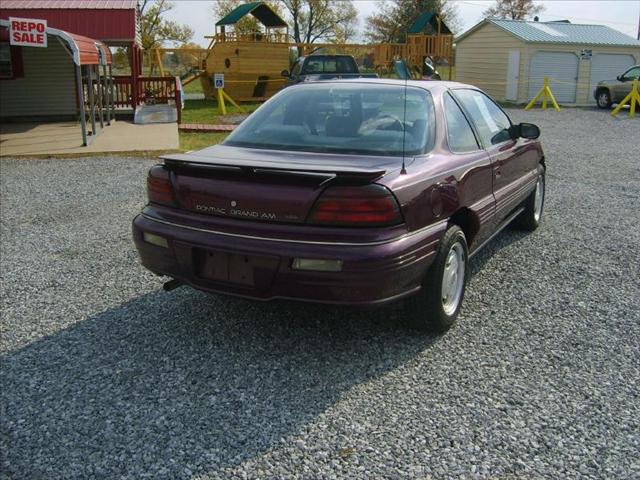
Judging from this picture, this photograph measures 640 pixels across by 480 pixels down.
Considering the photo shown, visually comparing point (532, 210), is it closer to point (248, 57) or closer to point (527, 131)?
point (527, 131)

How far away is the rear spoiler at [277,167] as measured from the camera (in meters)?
3.24

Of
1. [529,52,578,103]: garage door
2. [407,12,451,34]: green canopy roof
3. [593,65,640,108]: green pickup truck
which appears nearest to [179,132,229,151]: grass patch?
[593,65,640,108]: green pickup truck

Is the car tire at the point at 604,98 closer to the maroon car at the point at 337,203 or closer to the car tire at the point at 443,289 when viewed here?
the maroon car at the point at 337,203

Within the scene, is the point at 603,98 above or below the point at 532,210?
above

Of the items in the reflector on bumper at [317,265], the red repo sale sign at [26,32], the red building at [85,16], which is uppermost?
the red building at [85,16]

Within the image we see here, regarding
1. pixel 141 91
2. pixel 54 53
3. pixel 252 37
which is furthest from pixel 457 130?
pixel 252 37

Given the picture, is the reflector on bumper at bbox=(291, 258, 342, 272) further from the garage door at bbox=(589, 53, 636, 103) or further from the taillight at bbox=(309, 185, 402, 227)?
the garage door at bbox=(589, 53, 636, 103)

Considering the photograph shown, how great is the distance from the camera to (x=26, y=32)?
12.0 m

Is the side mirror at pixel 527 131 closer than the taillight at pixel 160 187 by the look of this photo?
No

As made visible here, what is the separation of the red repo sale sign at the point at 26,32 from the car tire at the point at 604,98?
20469 mm

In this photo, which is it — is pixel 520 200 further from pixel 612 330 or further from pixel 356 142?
pixel 356 142

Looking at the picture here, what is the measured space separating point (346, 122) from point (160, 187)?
127 centimetres

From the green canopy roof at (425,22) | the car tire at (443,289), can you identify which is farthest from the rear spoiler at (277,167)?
the green canopy roof at (425,22)

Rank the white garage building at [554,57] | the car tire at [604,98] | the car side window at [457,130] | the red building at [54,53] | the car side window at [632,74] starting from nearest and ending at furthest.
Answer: the car side window at [457,130] → the red building at [54,53] → the car side window at [632,74] → the car tire at [604,98] → the white garage building at [554,57]
